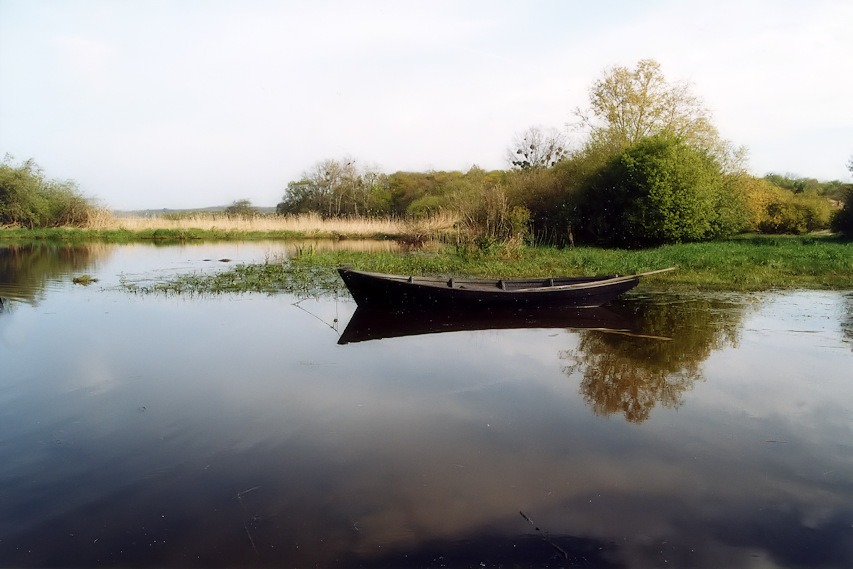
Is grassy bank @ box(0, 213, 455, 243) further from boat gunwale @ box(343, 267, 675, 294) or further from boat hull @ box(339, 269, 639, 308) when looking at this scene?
boat hull @ box(339, 269, 639, 308)

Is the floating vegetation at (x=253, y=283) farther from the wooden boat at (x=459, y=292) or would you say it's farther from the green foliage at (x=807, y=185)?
the green foliage at (x=807, y=185)

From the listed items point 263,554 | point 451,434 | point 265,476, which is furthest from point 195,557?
point 451,434

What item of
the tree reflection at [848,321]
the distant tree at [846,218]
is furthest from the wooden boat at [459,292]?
the distant tree at [846,218]

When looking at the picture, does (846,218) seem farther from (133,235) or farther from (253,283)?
(133,235)

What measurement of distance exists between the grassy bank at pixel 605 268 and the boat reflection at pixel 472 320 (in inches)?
122

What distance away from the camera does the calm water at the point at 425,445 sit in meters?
3.53

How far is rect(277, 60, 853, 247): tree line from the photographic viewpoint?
2058cm

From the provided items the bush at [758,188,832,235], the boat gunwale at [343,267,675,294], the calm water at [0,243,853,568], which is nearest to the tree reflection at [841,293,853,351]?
the calm water at [0,243,853,568]

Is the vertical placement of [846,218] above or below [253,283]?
above

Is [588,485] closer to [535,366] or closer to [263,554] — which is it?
[263,554]

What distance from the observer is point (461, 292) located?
10023mm

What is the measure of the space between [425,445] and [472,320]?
17.6ft

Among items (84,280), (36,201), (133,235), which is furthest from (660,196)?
(36,201)

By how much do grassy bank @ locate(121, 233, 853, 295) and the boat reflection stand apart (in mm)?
3089
